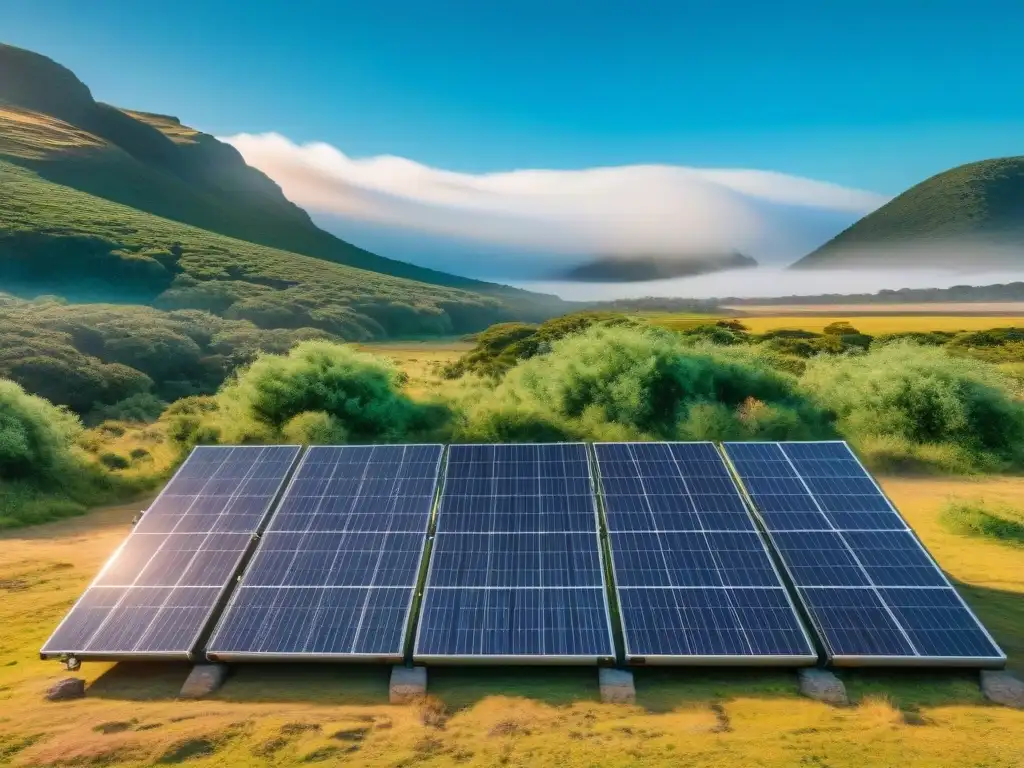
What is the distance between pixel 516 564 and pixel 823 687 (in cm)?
466

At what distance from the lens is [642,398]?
85.6ft

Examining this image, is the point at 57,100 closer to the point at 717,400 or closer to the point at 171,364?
the point at 171,364

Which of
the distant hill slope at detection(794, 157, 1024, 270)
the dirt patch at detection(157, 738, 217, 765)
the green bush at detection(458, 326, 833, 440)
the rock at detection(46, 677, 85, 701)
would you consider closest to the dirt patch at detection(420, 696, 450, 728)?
the dirt patch at detection(157, 738, 217, 765)

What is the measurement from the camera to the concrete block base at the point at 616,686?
8.84 metres

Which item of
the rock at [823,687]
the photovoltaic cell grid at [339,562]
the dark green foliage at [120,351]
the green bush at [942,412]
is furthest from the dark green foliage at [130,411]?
the rock at [823,687]

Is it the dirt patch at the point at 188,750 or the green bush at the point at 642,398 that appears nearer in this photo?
the dirt patch at the point at 188,750

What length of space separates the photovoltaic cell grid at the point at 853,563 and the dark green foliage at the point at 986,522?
5800mm

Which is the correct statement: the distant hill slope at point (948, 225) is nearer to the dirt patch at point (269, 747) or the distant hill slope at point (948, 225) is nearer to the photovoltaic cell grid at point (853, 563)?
the photovoltaic cell grid at point (853, 563)

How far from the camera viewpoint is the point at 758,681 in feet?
30.7

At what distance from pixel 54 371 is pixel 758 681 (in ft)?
150

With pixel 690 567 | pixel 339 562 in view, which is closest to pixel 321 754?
pixel 339 562

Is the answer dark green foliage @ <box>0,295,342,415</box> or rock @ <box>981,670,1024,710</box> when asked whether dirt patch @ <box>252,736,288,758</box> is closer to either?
rock @ <box>981,670,1024,710</box>

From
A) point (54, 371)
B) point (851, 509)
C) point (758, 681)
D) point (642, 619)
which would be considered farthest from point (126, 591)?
point (54, 371)

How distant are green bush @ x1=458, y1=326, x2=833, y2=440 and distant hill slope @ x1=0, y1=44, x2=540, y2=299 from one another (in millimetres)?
102225
